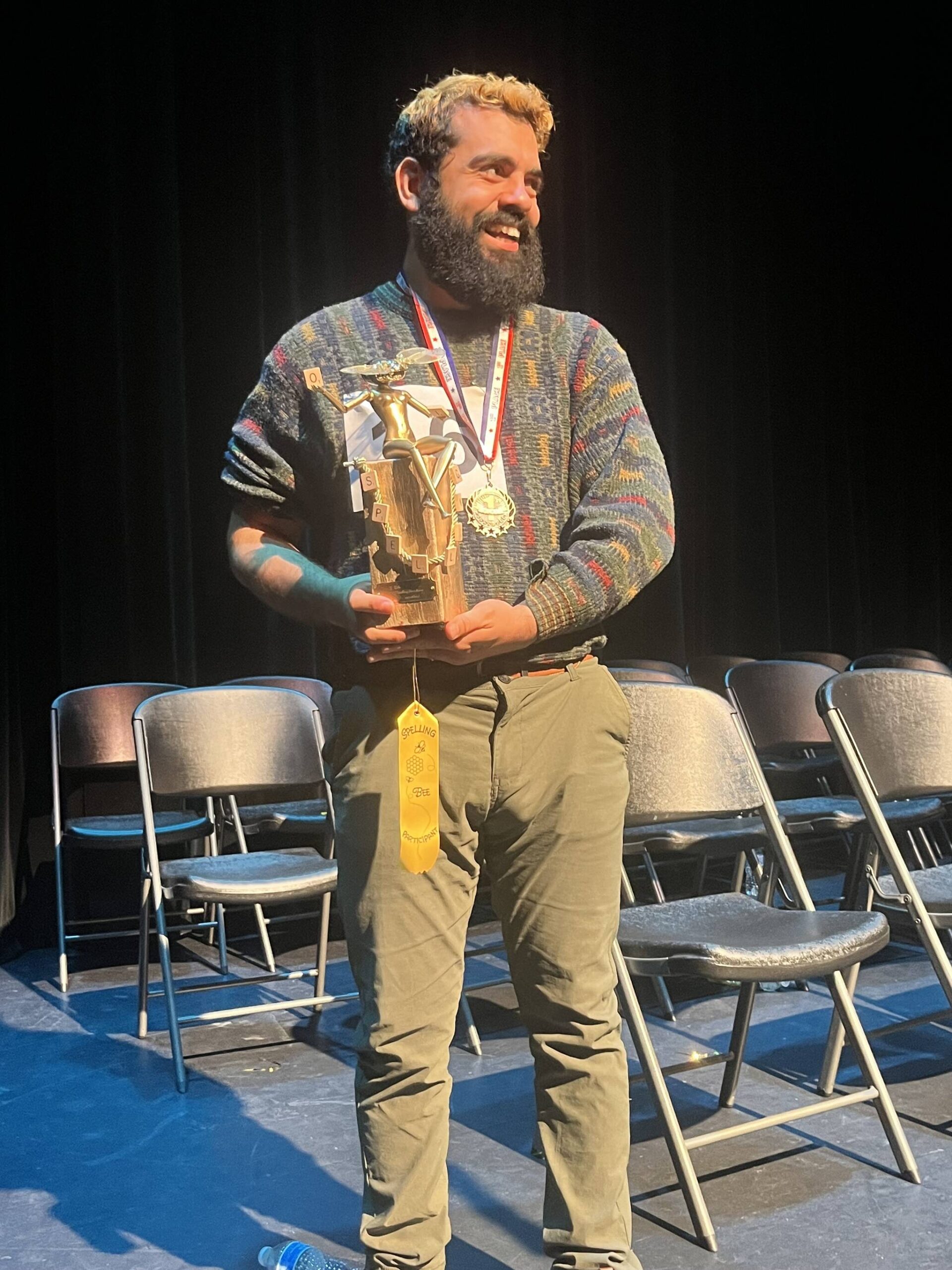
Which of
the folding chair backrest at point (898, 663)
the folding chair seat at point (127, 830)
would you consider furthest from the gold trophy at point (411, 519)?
the folding chair backrest at point (898, 663)

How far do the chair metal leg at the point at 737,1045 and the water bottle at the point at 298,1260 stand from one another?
1049 millimetres

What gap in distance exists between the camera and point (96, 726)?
4.35m

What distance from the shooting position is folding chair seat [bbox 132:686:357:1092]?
3053 millimetres

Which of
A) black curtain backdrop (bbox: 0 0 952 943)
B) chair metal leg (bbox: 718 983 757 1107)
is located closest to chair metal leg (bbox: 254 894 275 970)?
black curtain backdrop (bbox: 0 0 952 943)

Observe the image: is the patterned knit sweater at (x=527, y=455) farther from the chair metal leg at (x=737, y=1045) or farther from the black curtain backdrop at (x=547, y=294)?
the black curtain backdrop at (x=547, y=294)

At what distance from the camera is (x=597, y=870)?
165 cm

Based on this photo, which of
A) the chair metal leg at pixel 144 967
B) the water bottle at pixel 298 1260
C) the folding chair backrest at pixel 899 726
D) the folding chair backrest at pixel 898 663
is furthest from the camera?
the folding chair backrest at pixel 898 663

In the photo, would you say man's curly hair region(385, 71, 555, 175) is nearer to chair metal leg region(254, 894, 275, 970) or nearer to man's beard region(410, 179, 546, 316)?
man's beard region(410, 179, 546, 316)

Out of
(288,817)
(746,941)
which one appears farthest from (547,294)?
(746,941)

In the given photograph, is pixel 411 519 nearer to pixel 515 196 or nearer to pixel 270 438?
pixel 270 438

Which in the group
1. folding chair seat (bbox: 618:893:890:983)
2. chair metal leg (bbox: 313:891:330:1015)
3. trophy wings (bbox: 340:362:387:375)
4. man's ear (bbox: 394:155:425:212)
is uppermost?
man's ear (bbox: 394:155:425:212)

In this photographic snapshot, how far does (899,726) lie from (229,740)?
183 cm

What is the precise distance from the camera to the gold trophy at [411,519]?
56.9 inches

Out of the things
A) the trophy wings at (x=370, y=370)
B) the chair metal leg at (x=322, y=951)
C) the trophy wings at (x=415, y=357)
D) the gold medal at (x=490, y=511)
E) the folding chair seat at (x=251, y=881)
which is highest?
the trophy wings at (x=415, y=357)
